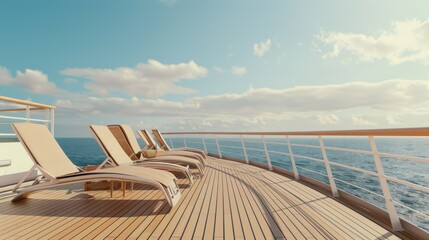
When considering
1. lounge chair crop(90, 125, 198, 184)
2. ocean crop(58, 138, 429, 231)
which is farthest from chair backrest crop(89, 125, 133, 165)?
ocean crop(58, 138, 429, 231)

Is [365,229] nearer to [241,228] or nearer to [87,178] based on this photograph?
[241,228]

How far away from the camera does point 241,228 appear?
227cm

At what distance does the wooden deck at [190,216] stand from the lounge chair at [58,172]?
23 cm

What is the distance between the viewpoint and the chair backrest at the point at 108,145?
13.3ft

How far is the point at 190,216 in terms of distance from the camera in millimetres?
2617

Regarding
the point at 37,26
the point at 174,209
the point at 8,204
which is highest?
the point at 37,26

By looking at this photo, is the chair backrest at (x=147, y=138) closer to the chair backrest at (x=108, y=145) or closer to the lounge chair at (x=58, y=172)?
the chair backrest at (x=108, y=145)

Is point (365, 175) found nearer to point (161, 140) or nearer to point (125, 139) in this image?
point (161, 140)

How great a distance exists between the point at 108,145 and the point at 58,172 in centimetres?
101

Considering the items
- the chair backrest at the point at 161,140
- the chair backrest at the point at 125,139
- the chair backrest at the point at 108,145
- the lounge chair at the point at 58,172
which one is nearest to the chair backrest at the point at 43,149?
the lounge chair at the point at 58,172

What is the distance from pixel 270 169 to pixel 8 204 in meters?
5.00

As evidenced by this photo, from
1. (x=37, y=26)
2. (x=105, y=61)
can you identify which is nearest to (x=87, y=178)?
(x=105, y=61)

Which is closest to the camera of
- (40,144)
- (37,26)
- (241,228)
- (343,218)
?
(241,228)

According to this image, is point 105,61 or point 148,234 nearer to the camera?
point 148,234
